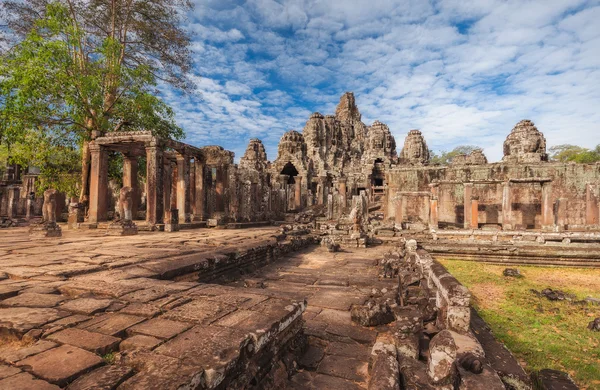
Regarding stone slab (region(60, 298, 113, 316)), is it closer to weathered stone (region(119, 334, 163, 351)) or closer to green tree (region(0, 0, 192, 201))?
weathered stone (region(119, 334, 163, 351))

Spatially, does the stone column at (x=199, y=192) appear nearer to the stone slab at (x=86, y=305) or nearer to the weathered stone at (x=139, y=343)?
the stone slab at (x=86, y=305)

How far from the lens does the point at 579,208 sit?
16.2 metres

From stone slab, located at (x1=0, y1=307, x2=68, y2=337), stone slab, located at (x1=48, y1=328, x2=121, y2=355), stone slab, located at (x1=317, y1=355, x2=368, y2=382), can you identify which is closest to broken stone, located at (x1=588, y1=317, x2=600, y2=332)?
stone slab, located at (x1=317, y1=355, x2=368, y2=382)

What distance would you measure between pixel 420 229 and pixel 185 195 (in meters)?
10.8

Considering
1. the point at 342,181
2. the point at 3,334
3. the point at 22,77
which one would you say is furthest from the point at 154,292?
the point at 342,181

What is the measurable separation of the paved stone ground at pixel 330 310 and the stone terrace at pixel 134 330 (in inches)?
10.4

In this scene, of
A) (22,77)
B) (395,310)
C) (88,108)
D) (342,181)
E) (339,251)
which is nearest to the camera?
(395,310)

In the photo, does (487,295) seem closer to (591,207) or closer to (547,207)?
(547,207)

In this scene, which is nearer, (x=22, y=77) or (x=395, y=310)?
(x=395, y=310)

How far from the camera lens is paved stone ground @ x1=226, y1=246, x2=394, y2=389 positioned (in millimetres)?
2297

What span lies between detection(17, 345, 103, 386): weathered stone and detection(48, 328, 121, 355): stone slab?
2.2 inches

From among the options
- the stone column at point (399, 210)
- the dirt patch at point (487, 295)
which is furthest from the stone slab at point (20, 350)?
the stone column at point (399, 210)

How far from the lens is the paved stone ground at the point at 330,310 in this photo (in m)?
2.30

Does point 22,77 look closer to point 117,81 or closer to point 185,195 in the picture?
point 117,81
